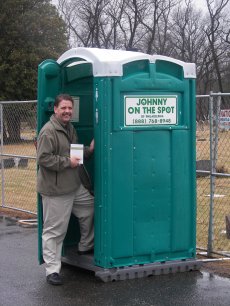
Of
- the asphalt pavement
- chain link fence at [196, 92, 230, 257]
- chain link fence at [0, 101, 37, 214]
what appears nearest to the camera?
the asphalt pavement

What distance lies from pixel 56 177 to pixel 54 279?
1.07 m

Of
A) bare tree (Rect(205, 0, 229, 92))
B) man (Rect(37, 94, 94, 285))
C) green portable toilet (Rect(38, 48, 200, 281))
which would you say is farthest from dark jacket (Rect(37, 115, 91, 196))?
bare tree (Rect(205, 0, 229, 92))

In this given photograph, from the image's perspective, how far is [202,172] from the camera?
24.3 feet

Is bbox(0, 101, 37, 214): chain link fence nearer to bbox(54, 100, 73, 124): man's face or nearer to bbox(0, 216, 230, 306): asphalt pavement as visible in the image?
bbox(0, 216, 230, 306): asphalt pavement

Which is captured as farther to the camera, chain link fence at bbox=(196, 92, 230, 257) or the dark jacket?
chain link fence at bbox=(196, 92, 230, 257)

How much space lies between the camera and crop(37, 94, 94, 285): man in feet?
18.9

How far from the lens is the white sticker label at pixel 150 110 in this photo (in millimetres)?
5934

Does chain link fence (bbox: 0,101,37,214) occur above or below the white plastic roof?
below

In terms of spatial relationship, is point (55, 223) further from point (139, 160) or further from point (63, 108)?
point (63, 108)

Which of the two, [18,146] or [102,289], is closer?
[102,289]

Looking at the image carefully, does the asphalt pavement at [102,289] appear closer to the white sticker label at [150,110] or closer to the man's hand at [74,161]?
the man's hand at [74,161]

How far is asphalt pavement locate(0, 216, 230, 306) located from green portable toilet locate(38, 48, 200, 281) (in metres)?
0.15

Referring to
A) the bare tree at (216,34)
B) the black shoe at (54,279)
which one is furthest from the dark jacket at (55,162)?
the bare tree at (216,34)

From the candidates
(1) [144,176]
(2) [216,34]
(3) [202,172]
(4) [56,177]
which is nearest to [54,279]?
(4) [56,177]
